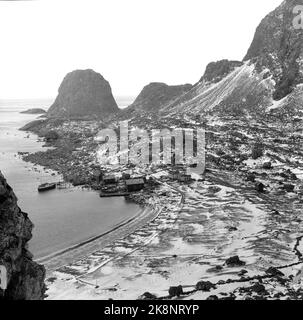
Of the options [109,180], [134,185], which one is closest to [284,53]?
[109,180]

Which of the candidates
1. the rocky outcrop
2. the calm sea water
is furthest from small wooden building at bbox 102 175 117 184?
the rocky outcrop

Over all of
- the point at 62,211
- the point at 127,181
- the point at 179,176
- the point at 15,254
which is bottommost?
the point at 62,211

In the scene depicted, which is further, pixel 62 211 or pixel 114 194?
pixel 114 194

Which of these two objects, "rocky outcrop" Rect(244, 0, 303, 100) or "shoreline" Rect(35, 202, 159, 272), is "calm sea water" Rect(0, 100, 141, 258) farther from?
"rocky outcrop" Rect(244, 0, 303, 100)

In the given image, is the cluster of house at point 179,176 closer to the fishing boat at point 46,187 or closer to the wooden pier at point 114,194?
the wooden pier at point 114,194

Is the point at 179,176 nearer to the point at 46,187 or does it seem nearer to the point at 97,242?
the point at 46,187

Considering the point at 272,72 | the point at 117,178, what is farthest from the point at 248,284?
the point at 272,72
